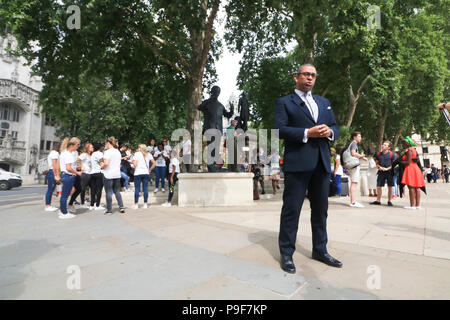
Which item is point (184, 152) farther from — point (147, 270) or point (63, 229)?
point (147, 270)

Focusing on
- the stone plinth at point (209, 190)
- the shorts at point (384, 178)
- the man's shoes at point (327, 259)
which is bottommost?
the man's shoes at point (327, 259)

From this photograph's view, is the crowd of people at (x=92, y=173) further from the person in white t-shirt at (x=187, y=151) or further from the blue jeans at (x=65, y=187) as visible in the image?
the person in white t-shirt at (x=187, y=151)

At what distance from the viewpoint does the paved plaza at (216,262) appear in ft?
7.06

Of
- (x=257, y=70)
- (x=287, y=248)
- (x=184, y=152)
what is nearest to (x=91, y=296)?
(x=287, y=248)

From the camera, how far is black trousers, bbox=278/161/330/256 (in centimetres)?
283

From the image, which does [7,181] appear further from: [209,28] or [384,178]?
[384,178]

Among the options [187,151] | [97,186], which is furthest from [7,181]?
[187,151]

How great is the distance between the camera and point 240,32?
15.2 metres

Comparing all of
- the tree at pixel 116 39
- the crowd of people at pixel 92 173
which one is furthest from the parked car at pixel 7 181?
the crowd of people at pixel 92 173

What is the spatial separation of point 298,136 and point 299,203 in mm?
730

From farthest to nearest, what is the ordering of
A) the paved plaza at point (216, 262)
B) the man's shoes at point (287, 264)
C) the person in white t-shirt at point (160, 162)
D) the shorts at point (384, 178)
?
the person in white t-shirt at point (160, 162) < the shorts at point (384, 178) < the man's shoes at point (287, 264) < the paved plaza at point (216, 262)
